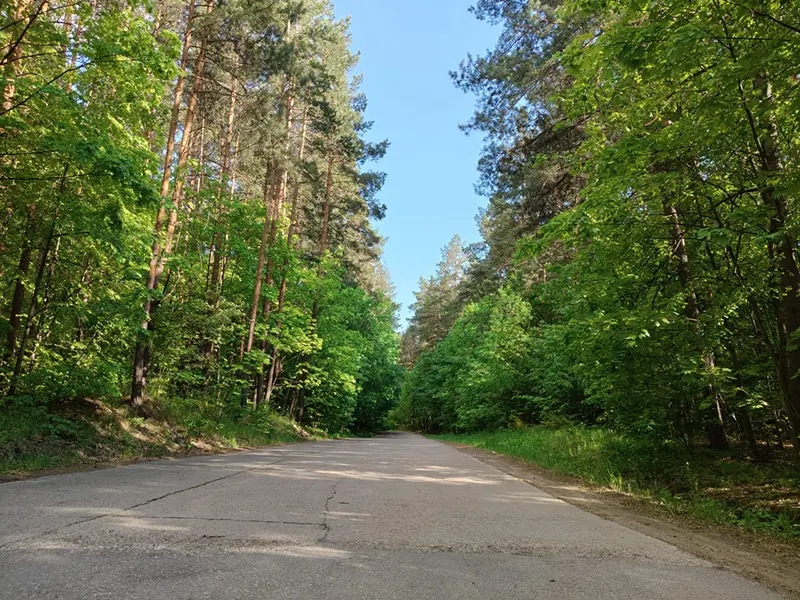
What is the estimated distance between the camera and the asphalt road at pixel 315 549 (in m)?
2.92

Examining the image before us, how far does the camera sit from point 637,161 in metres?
6.62

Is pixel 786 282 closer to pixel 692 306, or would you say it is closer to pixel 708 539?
pixel 692 306

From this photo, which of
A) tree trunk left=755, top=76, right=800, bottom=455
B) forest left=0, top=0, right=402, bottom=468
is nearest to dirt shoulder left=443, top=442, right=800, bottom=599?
tree trunk left=755, top=76, right=800, bottom=455

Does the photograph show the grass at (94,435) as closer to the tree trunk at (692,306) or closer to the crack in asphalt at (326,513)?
the crack in asphalt at (326,513)

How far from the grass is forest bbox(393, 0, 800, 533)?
9.36 m

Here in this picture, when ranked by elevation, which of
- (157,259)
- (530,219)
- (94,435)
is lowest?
(94,435)

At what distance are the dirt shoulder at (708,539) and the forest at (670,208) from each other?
6.26 ft

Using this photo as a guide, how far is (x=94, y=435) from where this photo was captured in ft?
32.1

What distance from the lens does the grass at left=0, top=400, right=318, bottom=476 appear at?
26.2ft

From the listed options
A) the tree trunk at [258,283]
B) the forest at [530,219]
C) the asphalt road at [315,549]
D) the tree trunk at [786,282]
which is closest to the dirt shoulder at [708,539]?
the asphalt road at [315,549]

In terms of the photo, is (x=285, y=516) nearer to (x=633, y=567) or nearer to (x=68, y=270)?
(x=633, y=567)

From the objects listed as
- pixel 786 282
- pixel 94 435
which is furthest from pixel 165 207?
pixel 786 282

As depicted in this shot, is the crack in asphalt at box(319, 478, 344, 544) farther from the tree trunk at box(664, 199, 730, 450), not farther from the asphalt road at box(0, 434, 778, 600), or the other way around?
the tree trunk at box(664, 199, 730, 450)

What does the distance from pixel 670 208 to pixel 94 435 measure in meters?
12.8
